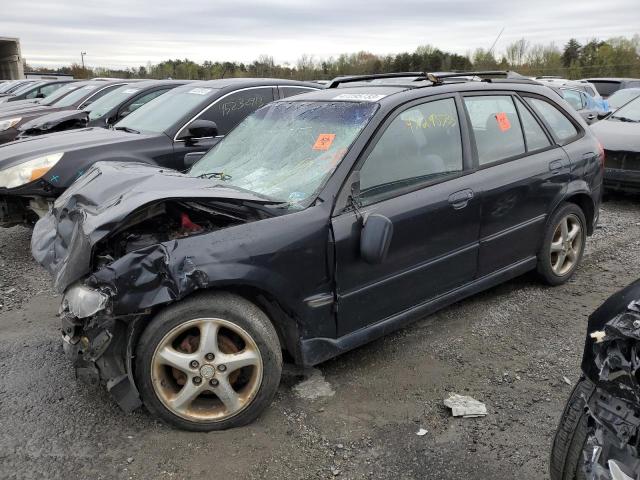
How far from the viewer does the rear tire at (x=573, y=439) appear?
2.02 meters

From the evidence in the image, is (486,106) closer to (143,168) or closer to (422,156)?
(422,156)

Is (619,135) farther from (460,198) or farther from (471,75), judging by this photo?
(460,198)

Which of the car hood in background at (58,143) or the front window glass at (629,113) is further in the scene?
the front window glass at (629,113)

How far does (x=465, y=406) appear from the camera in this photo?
3.06 meters

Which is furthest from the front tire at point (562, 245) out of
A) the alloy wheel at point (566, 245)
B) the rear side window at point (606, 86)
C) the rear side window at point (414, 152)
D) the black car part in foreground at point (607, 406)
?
the rear side window at point (606, 86)

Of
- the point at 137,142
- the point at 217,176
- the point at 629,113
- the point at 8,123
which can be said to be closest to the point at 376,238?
the point at 217,176

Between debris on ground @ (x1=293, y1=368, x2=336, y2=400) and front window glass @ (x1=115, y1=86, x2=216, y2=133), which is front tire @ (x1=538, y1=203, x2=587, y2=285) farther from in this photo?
front window glass @ (x1=115, y1=86, x2=216, y2=133)

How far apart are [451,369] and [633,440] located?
1711 mm

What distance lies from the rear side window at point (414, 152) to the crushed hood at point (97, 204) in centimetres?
71

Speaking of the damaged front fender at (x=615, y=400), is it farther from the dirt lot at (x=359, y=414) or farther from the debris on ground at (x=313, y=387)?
the debris on ground at (x=313, y=387)

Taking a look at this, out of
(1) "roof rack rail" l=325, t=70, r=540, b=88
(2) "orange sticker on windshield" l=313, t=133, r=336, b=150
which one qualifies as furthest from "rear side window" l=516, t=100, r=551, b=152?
(2) "orange sticker on windshield" l=313, t=133, r=336, b=150

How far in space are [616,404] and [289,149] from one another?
237 centimetres

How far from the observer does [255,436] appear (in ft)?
9.28

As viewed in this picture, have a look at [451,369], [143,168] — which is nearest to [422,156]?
[451,369]
